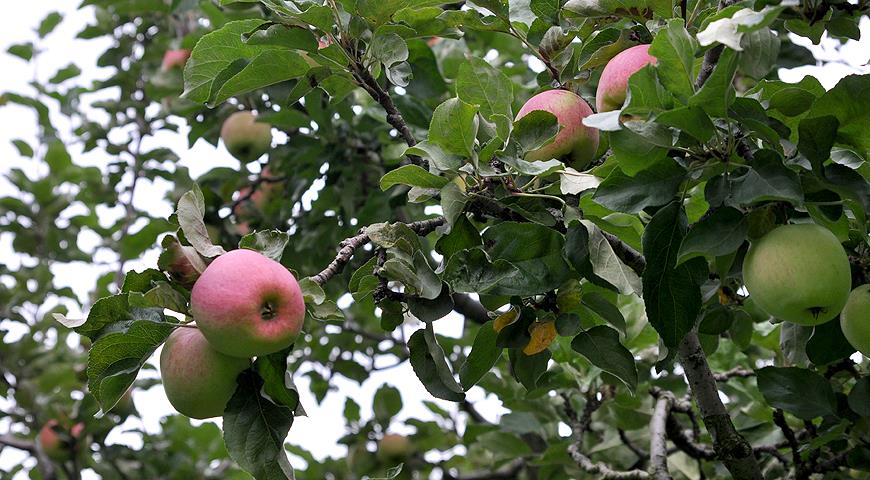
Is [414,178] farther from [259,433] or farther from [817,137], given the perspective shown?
[817,137]

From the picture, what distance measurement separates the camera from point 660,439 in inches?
75.0

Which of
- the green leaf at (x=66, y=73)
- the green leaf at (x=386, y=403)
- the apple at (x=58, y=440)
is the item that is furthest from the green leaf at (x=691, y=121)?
the green leaf at (x=66, y=73)

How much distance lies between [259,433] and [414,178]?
1.43 ft

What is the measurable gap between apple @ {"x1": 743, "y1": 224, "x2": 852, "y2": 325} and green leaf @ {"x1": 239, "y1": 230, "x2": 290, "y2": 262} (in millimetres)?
671

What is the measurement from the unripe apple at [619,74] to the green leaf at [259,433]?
0.66 metres

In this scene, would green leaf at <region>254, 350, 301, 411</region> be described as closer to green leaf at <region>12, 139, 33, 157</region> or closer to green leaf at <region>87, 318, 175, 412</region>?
green leaf at <region>87, 318, 175, 412</region>

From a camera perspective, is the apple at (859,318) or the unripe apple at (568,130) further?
the unripe apple at (568,130)

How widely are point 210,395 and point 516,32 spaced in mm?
839

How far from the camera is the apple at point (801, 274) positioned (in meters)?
1.20

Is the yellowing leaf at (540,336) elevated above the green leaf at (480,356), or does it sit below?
above

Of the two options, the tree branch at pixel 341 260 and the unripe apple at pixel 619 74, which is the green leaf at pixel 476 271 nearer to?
the tree branch at pixel 341 260

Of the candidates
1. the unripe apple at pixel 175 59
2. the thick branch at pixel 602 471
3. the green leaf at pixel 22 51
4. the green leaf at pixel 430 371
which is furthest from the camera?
the green leaf at pixel 22 51

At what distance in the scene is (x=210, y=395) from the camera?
4.57 ft

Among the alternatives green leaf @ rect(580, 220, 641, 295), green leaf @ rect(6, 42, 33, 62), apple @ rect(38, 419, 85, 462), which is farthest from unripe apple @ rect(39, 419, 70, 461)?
green leaf @ rect(580, 220, 641, 295)
